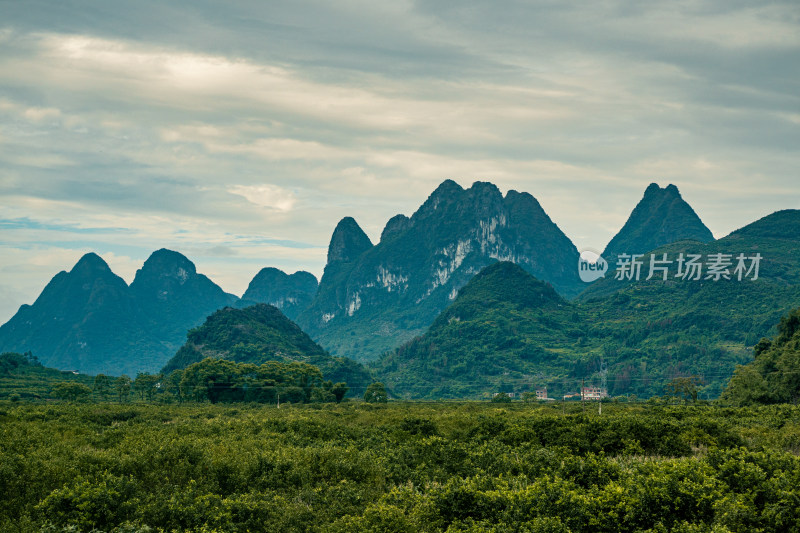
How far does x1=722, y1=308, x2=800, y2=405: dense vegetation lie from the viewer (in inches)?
2297

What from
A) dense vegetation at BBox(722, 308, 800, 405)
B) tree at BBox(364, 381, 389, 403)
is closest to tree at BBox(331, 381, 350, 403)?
tree at BBox(364, 381, 389, 403)

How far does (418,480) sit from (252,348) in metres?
121

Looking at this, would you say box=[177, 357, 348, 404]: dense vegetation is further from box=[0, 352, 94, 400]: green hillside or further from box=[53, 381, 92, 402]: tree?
box=[0, 352, 94, 400]: green hillside

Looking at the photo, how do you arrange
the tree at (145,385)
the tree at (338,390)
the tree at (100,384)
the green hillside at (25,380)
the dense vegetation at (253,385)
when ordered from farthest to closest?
the tree at (100,384) → the tree at (145,385) → the tree at (338,390) → the green hillside at (25,380) → the dense vegetation at (253,385)

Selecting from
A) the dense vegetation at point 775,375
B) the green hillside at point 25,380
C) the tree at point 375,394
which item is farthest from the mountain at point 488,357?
the green hillside at point 25,380

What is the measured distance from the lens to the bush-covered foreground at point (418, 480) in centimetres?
1661

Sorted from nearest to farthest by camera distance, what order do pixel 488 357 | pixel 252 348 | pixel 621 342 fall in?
pixel 252 348, pixel 621 342, pixel 488 357

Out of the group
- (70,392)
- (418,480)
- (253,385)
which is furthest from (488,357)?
(418,480)

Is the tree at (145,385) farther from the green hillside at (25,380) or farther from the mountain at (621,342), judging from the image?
the mountain at (621,342)

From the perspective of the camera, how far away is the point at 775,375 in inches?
2400

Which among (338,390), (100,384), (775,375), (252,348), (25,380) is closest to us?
(775,375)

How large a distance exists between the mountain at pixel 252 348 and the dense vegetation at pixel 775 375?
84.2 metres

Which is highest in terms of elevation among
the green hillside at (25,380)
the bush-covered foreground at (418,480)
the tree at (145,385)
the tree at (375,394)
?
the bush-covered foreground at (418,480)

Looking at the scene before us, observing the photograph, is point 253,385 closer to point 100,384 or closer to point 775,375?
point 100,384
